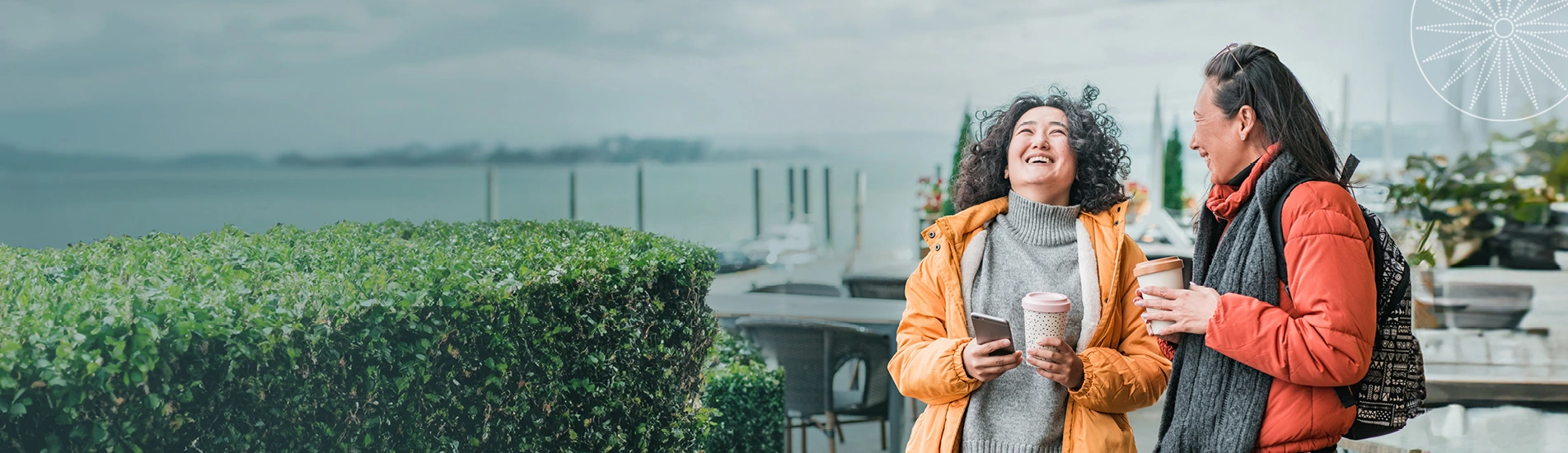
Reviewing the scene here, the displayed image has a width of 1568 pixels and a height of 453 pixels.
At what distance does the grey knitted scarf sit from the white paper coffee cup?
0.06 m

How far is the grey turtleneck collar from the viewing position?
5.39ft

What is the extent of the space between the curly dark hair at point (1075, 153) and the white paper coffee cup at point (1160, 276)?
30cm

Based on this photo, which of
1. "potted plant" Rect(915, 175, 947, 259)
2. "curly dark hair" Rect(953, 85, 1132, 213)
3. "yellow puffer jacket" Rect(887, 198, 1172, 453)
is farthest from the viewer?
"potted plant" Rect(915, 175, 947, 259)

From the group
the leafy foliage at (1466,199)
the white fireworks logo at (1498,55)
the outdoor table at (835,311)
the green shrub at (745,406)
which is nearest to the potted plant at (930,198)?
the outdoor table at (835,311)

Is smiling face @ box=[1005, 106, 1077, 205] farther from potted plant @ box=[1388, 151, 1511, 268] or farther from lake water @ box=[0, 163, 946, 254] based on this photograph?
potted plant @ box=[1388, 151, 1511, 268]

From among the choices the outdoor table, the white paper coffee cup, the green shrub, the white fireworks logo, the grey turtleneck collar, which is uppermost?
the white fireworks logo

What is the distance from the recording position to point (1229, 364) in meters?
1.32

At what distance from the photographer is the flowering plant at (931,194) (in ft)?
17.6

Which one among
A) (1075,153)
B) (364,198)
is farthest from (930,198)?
(1075,153)

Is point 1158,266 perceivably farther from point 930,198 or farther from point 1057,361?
point 930,198

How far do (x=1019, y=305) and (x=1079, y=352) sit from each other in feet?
0.40

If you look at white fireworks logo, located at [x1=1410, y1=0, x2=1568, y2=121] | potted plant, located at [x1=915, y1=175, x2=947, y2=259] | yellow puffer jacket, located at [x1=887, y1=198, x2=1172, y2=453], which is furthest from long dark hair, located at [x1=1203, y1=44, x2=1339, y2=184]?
potted plant, located at [x1=915, y1=175, x2=947, y2=259]

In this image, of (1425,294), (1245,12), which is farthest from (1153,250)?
(1425,294)

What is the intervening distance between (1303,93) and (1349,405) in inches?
16.5
